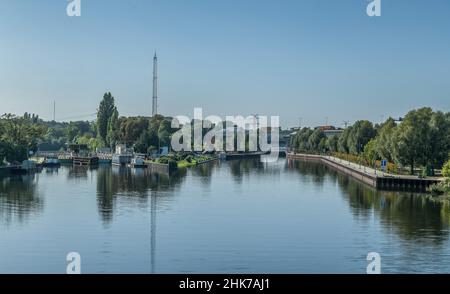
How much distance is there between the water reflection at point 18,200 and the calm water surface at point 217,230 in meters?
0.08

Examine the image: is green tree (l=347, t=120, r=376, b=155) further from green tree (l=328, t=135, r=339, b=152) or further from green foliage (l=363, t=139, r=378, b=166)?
green tree (l=328, t=135, r=339, b=152)

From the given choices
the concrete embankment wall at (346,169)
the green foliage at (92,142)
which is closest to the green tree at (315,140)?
the concrete embankment wall at (346,169)

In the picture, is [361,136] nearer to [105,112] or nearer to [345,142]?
[345,142]

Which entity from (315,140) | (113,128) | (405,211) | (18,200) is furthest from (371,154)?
(315,140)

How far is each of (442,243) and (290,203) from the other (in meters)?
18.7

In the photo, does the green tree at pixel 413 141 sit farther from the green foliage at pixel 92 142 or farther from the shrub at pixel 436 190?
the green foliage at pixel 92 142

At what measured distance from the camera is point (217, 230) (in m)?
37.0

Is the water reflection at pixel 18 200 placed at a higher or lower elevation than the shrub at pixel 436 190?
lower

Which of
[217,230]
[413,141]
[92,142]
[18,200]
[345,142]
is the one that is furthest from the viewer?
[92,142]

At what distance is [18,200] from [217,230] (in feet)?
66.0

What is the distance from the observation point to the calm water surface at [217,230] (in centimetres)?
2875

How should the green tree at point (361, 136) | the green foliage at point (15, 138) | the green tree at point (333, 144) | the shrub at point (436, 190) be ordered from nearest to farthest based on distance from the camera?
the shrub at point (436, 190), the green foliage at point (15, 138), the green tree at point (361, 136), the green tree at point (333, 144)
